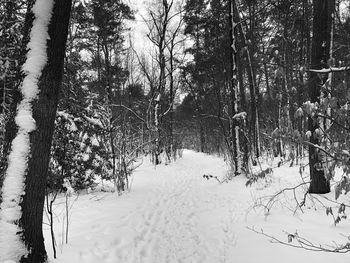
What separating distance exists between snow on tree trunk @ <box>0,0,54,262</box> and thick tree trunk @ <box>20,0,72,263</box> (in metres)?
0.04

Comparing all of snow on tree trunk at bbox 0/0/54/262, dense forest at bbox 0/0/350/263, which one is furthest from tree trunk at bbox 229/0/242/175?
snow on tree trunk at bbox 0/0/54/262

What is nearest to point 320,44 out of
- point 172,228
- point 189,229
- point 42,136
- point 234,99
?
point 234,99

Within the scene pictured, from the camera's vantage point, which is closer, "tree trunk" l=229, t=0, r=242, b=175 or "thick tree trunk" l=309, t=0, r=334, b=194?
"thick tree trunk" l=309, t=0, r=334, b=194

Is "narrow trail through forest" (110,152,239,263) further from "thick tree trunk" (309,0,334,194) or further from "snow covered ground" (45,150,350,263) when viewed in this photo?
"thick tree trunk" (309,0,334,194)

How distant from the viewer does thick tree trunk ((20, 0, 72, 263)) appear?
2572mm

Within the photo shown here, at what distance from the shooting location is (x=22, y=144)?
2590 mm

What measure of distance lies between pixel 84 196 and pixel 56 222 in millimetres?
2252

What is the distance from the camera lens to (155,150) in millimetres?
15172

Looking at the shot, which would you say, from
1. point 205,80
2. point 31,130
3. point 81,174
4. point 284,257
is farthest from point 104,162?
point 205,80

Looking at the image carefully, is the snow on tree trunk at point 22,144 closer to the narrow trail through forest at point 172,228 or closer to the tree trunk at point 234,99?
the narrow trail through forest at point 172,228

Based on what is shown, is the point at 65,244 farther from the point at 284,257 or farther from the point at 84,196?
the point at 84,196

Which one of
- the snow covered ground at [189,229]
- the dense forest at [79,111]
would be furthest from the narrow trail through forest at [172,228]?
the dense forest at [79,111]

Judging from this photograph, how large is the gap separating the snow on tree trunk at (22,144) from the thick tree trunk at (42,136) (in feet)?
0.14

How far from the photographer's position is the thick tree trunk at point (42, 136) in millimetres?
2572
